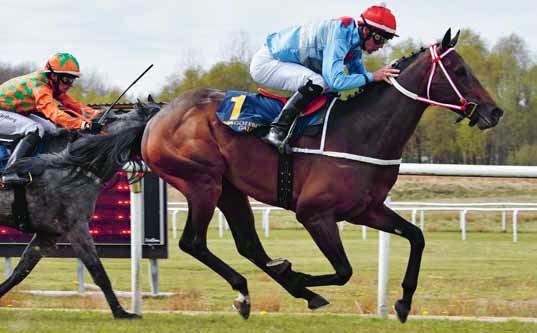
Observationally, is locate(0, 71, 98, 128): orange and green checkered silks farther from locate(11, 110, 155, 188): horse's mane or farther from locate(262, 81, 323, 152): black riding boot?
locate(262, 81, 323, 152): black riding boot

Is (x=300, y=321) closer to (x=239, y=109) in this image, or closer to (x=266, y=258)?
(x=266, y=258)

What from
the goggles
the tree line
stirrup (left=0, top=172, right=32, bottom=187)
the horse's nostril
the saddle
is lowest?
the tree line

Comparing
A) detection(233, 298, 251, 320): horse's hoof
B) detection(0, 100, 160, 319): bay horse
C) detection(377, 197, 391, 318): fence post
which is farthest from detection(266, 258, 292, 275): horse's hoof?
detection(0, 100, 160, 319): bay horse

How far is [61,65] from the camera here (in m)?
6.63

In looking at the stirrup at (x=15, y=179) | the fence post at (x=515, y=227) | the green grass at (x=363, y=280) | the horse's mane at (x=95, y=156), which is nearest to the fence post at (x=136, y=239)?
the horse's mane at (x=95, y=156)

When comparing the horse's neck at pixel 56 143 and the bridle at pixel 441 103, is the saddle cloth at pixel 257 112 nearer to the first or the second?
the bridle at pixel 441 103

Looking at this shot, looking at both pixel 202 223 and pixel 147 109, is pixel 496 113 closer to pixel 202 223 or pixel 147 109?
pixel 202 223

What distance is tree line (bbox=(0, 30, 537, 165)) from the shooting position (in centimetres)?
3684

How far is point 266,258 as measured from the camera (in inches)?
261

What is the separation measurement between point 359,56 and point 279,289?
3849mm

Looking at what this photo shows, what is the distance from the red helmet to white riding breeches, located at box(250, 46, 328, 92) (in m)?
0.42

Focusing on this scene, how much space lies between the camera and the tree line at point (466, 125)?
121 ft

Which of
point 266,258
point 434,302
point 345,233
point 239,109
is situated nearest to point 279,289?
point 434,302

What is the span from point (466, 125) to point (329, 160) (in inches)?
1167
